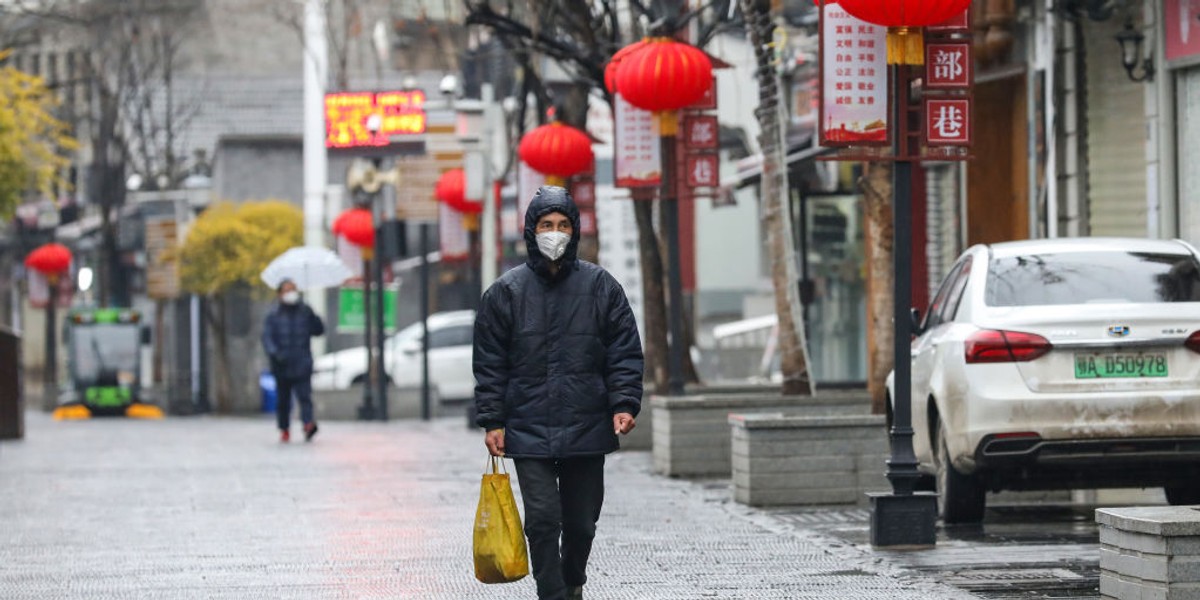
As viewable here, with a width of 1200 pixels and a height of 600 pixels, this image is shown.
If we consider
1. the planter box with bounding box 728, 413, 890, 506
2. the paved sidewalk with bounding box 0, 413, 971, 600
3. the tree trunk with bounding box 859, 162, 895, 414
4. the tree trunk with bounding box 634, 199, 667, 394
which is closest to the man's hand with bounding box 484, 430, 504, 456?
the paved sidewalk with bounding box 0, 413, 971, 600

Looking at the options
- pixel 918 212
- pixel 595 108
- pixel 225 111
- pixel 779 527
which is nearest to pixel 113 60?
pixel 225 111

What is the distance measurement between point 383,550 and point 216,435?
1767 centimetres

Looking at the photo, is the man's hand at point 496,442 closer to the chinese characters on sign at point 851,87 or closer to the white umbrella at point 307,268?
the chinese characters on sign at point 851,87

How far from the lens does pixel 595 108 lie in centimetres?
4109

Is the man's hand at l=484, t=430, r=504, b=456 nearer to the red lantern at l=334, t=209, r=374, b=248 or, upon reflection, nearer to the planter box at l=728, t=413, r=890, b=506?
the planter box at l=728, t=413, r=890, b=506

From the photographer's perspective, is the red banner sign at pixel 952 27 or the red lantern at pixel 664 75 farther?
the red lantern at pixel 664 75

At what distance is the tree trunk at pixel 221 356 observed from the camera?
161 ft

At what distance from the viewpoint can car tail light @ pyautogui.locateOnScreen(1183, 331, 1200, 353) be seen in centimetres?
1188

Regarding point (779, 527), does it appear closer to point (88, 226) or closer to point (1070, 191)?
point (1070, 191)

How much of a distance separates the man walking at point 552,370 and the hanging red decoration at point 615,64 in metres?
10.1

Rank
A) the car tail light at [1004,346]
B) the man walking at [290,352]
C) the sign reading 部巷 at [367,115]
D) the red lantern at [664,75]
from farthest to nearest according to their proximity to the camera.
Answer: the sign reading 部巷 at [367,115], the man walking at [290,352], the red lantern at [664,75], the car tail light at [1004,346]

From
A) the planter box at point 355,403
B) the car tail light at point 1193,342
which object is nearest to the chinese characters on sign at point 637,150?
the car tail light at point 1193,342

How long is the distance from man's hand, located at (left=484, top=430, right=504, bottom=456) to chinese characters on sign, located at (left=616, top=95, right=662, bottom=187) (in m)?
11.1

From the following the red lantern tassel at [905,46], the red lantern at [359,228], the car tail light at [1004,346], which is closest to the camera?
the car tail light at [1004,346]
